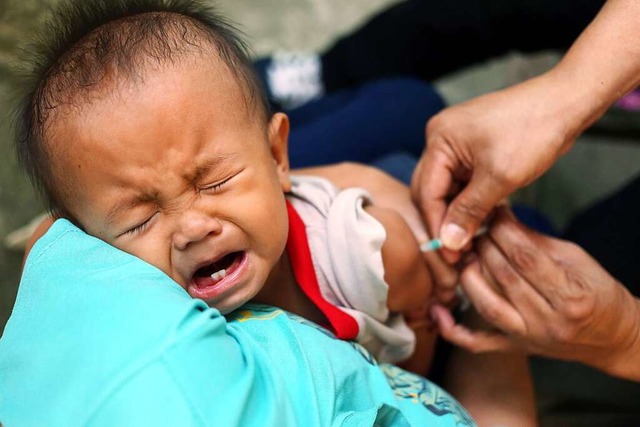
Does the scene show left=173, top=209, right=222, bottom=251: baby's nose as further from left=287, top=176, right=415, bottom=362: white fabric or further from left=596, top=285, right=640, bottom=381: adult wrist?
left=596, top=285, right=640, bottom=381: adult wrist

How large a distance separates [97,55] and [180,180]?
15 centimetres

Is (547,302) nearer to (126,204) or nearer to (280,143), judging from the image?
(280,143)

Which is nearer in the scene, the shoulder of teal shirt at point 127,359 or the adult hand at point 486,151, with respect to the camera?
the shoulder of teal shirt at point 127,359

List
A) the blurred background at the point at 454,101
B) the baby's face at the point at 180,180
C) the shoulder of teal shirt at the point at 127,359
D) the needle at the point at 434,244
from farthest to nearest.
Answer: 1. the blurred background at the point at 454,101
2. the needle at the point at 434,244
3. the baby's face at the point at 180,180
4. the shoulder of teal shirt at the point at 127,359

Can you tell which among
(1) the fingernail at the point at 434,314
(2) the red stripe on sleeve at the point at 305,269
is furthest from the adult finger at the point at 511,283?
(2) the red stripe on sleeve at the point at 305,269

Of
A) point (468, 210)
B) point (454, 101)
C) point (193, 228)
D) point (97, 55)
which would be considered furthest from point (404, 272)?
point (454, 101)

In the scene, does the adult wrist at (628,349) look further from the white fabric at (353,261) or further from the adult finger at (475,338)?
the white fabric at (353,261)

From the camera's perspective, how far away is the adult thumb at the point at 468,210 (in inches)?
32.5

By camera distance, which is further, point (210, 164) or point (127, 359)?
point (210, 164)

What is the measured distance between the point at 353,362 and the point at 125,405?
0.26 metres

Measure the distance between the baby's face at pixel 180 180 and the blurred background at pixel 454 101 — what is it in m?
0.76

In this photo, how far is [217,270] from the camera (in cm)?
69

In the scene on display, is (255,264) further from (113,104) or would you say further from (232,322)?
(113,104)

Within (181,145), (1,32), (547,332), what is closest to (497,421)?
(547,332)
